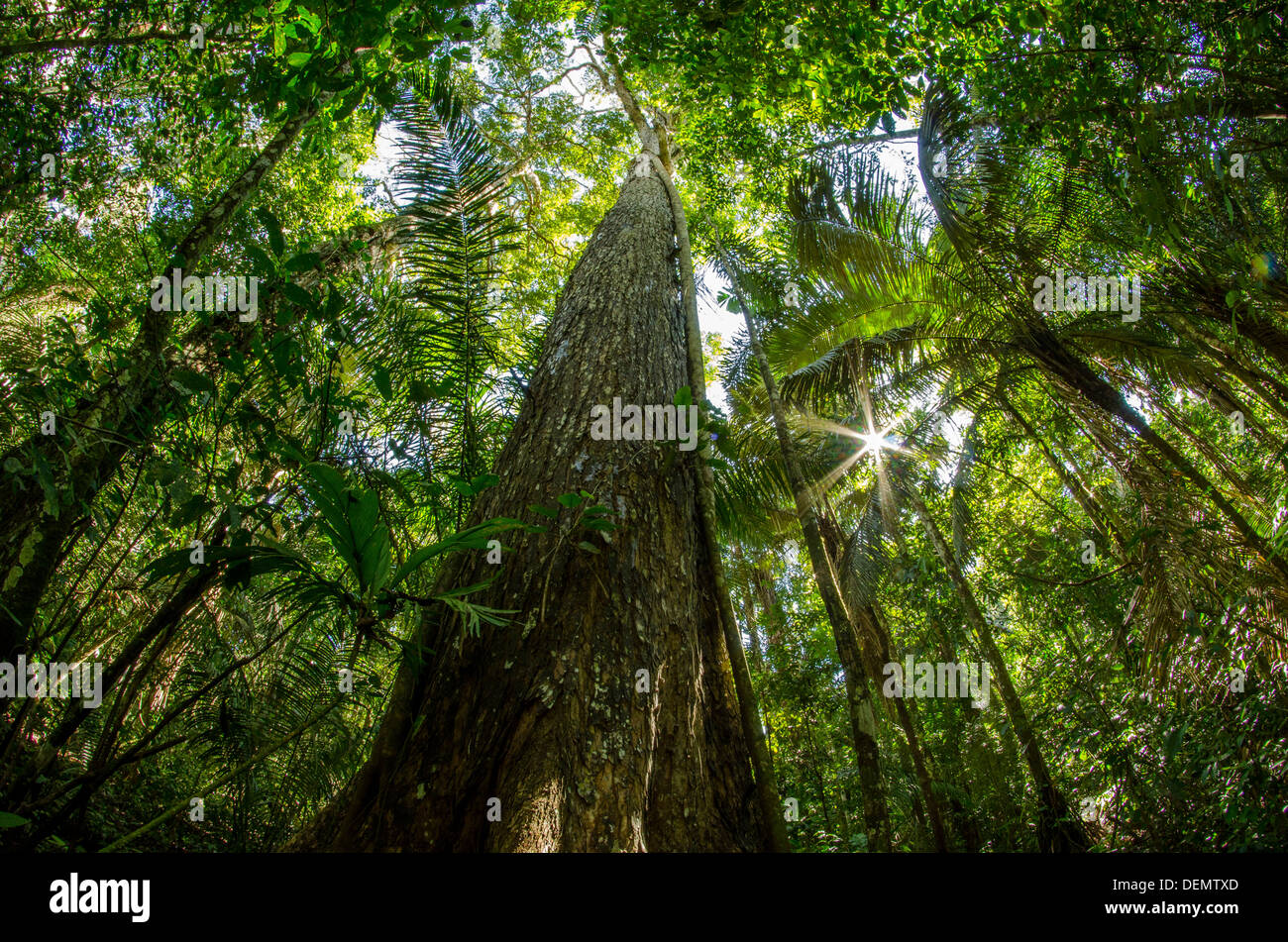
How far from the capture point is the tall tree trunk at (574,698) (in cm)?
144

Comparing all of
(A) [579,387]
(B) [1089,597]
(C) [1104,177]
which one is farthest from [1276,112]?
(A) [579,387]

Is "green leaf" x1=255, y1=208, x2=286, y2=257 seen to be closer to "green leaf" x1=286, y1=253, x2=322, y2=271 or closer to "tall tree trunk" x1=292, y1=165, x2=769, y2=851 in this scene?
"green leaf" x1=286, y1=253, x2=322, y2=271

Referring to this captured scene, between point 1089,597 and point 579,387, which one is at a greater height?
point 579,387

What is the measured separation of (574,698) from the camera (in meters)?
1.59

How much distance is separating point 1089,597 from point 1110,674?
1.11m

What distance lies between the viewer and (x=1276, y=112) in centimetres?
341

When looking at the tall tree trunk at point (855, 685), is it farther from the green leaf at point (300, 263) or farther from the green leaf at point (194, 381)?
the green leaf at point (194, 381)

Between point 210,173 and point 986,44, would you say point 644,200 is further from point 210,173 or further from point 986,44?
point 210,173

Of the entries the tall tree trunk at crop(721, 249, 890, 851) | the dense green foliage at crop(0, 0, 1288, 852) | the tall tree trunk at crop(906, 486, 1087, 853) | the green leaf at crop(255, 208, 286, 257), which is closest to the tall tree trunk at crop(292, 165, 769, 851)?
the dense green foliage at crop(0, 0, 1288, 852)

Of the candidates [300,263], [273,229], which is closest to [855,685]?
[300,263]

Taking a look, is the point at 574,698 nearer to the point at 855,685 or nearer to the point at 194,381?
the point at 855,685

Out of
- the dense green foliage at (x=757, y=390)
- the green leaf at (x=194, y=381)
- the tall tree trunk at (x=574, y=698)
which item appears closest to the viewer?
the tall tree trunk at (x=574, y=698)

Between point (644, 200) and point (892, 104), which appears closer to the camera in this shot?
point (892, 104)

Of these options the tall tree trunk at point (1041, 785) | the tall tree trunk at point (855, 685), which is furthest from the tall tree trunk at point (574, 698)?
the tall tree trunk at point (1041, 785)
